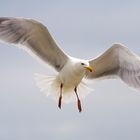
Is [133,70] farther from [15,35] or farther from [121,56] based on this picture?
[15,35]

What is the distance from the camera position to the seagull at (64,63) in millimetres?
31594

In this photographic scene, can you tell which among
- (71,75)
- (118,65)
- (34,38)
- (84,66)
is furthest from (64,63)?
(118,65)

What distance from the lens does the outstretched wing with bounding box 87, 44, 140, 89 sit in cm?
3209

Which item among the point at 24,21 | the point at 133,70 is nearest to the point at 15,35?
the point at 24,21

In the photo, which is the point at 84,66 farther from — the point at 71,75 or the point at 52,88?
the point at 52,88

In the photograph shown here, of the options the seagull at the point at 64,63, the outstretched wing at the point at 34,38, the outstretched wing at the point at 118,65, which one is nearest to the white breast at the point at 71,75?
the seagull at the point at 64,63

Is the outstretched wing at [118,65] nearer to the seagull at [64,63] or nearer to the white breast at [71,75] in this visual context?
the seagull at [64,63]

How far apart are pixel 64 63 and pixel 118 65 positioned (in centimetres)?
124

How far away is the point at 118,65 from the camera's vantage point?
32.6 meters

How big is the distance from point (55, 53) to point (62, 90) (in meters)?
0.79

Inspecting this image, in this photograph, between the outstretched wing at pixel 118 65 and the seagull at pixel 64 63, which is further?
the outstretched wing at pixel 118 65

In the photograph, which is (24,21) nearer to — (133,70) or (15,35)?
(15,35)

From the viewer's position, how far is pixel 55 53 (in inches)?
1265

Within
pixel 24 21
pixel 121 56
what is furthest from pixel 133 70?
pixel 24 21
